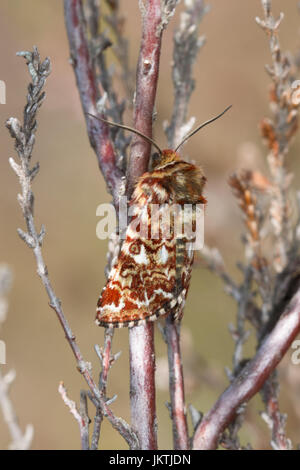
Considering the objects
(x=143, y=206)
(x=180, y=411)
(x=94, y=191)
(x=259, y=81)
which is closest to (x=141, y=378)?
(x=180, y=411)

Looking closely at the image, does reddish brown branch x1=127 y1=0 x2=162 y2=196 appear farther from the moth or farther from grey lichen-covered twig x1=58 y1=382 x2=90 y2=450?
grey lichen-covered twig x1=58 y1=382 x2=90 y2=450

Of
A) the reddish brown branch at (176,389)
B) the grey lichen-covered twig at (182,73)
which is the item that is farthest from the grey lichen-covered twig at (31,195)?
the grey lichen-covered twig at (182,73)

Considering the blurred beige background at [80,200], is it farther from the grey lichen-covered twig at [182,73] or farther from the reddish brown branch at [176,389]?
the reddish brown branch at [176,389]

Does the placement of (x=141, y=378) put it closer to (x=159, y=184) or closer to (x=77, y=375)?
(x=159, y=184)

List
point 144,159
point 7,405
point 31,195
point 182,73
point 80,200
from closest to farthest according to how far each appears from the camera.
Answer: point 7,405, point 31,195, point 144,159, point 182,73, point 80,200

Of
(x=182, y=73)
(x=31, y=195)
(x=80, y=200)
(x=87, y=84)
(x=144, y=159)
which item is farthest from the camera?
(x=80, y=200)

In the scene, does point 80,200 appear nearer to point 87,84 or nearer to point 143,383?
point 87,84

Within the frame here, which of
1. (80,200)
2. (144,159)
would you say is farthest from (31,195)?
(80,200)
